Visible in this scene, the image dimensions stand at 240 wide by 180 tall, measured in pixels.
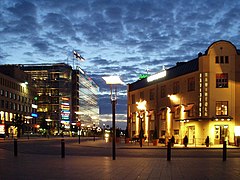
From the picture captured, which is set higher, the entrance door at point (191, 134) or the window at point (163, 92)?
the window at point (163, 92)

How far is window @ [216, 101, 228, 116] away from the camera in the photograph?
57.6m

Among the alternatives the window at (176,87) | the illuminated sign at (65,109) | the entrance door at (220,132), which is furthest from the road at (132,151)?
the illuminated sign at (65,109)

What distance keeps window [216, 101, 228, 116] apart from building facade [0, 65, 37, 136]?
→ 6248cm

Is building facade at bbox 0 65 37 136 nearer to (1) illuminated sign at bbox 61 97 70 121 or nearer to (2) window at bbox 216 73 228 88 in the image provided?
(1) illuminated sign at bbox 61 97 70 121

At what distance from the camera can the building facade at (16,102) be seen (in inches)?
4577

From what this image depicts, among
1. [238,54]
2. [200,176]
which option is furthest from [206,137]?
[200,176]

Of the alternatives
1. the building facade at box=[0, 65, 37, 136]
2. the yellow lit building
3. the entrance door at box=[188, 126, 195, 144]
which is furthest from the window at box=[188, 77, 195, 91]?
the building facade at box=[0, 65, 37, 136]

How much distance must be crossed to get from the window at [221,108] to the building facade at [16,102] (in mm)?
62476

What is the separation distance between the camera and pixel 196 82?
5934 cm

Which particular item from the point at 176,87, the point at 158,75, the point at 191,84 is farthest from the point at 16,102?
the point at 191,84

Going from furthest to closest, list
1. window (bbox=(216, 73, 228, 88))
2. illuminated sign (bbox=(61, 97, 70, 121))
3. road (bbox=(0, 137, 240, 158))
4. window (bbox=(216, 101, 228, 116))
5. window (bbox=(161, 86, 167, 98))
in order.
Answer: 1. illuminated sign (bbox=(61, 97, 70, 121))
2. window (bbox=(161, 86, 167, 98))
3. window (bbox=(216, 73, 228, 88))
4. window (bbox=(216, 101, 228, 116))
5. road (bbox=(0, 137, 240, 158))

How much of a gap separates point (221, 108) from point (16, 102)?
8332 cm

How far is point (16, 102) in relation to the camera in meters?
128

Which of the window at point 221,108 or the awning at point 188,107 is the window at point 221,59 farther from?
the awning at point 188,107
